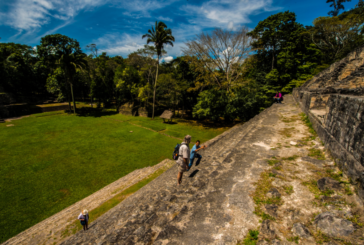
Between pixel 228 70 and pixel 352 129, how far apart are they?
59.9 feet

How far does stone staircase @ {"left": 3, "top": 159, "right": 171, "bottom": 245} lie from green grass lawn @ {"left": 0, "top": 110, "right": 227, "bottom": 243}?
1.80 ft

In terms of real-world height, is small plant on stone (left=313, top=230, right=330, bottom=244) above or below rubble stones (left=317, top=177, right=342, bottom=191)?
below

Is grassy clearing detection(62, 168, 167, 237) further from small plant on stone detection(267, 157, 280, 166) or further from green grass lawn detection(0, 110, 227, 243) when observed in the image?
small plant on stone detection(267, 157, 280, 166)

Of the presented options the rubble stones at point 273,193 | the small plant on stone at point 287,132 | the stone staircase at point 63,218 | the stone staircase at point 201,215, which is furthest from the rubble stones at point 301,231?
the stone staircase at point 63,218

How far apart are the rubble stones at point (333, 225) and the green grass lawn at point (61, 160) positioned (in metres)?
8.67

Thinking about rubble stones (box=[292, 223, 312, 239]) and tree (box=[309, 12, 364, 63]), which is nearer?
rubble stones (box=[292, 223, 312, 239])

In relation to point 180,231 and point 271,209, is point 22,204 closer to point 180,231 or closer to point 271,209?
point 180,231

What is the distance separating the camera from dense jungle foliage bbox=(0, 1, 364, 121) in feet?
63.5

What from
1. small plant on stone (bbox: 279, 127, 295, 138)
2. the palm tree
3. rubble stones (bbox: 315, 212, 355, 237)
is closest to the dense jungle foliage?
the palm tree

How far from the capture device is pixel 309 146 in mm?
4754

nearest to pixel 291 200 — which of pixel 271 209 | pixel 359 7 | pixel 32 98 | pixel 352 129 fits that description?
pixel 271 209

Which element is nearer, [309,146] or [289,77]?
[309,146]

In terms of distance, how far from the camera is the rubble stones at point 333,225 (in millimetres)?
2027

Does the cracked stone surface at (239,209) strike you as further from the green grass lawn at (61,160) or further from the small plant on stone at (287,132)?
the green grass lawn at (61,160)
